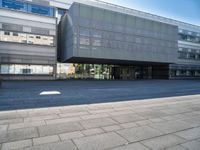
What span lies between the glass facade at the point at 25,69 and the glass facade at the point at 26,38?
3.89 metres

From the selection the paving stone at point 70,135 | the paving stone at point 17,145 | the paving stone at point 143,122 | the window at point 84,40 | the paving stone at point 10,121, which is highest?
the window at point 84,40

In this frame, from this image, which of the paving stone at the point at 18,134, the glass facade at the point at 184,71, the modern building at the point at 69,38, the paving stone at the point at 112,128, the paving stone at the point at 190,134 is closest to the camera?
the paving stone at the point at 18,134

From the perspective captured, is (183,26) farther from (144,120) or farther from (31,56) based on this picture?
(144,120)

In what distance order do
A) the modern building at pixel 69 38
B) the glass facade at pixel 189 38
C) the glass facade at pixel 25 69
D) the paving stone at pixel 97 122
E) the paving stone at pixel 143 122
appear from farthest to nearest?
the glass facade at pixel 189 38 → the glass facade at pixel 25 69 → the modern building at pixel 69 38 → the paving stone at pixel 143 122 → the paving stone at pixel 97 122

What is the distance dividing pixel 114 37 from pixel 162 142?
22660 mm

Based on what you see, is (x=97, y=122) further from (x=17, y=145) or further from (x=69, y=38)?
(x=69, y=38)

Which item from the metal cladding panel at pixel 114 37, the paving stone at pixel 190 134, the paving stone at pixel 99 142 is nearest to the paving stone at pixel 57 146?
the paving stone at pixel 99 142

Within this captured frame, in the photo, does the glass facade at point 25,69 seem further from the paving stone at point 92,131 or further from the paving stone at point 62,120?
the paving stone at point 92,131

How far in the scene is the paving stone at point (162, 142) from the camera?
11.6 ft

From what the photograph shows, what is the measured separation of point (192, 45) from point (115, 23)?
29.2 m

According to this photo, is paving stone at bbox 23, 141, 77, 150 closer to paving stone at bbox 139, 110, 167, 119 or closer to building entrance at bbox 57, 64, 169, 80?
paving stone at bbox 139, 110, 167, 119

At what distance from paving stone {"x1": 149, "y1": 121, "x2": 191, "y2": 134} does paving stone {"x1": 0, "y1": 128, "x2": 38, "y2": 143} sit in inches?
140

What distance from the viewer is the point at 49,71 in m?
26.2

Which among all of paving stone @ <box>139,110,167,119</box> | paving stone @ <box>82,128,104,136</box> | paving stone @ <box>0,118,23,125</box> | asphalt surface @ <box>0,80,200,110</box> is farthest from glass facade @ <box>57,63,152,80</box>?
paving stone @ <box>82,128,104,136</box>
